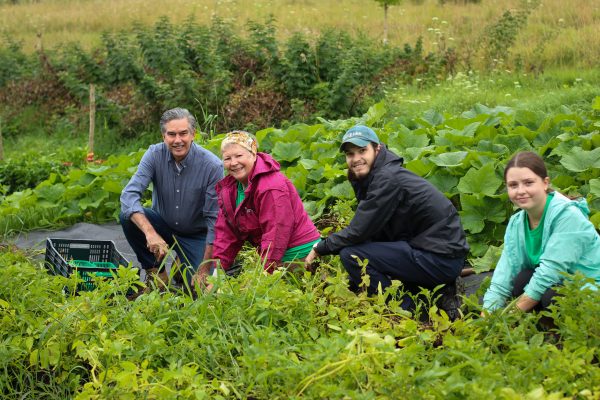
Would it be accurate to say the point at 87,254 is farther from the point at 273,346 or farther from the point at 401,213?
the point at 273,346

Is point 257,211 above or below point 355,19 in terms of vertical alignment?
above

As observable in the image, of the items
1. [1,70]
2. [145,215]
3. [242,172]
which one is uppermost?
[242,172]

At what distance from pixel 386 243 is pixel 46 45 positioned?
14.0 metres

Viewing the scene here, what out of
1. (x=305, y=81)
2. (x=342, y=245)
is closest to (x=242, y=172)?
(x=342, y=245)

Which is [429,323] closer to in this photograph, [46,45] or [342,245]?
[342,245]

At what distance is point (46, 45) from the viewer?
55.8 feet

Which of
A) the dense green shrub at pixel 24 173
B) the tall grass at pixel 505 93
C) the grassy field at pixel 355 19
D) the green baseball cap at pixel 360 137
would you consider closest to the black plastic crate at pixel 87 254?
the green baseball cap at pixel 360 137

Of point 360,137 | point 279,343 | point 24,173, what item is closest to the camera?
point 279,343

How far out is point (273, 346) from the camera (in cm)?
341

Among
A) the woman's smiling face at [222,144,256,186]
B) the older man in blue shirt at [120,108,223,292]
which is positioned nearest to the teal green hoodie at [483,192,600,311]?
the woman's smiling face at [222,144,256,186]

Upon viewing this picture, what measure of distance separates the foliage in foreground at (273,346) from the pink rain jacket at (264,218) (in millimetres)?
264

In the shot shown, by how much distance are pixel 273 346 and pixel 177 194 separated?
7.93ft

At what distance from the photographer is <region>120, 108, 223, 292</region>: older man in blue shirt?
5492mm

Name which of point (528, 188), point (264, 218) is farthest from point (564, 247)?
→ point (264, 218)
